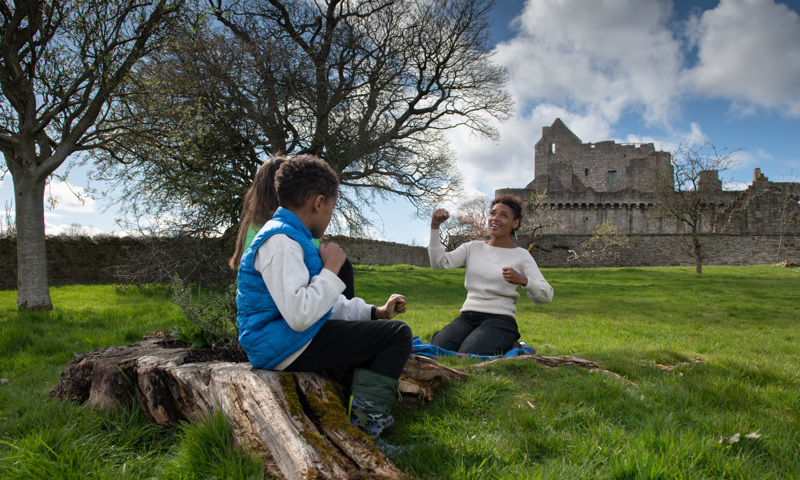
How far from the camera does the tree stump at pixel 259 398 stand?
1.90 metres

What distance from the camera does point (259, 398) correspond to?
83.3 inches

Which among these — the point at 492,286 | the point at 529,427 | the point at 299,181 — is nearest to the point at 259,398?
the point at 299,181

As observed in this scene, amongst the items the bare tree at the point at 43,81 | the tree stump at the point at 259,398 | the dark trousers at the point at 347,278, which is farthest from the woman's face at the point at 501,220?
the bare tree at the point at 43,81

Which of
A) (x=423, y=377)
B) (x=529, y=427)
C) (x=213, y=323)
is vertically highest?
(x=213, y=323)

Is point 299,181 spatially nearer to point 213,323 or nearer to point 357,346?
point 357,346

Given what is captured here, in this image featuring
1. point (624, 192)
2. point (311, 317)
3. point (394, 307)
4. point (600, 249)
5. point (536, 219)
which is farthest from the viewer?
point (624, 192)

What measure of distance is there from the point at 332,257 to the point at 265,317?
1.49ft

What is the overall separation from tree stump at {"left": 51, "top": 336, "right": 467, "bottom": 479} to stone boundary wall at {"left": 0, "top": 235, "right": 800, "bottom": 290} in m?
10.1

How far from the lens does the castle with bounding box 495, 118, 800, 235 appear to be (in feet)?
103

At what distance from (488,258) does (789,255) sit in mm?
33117

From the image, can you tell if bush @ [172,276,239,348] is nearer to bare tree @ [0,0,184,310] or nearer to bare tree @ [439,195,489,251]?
bare tree @ [0,0,184,310]

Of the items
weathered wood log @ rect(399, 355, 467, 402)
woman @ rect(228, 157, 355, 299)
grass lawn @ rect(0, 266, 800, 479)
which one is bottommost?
grass lawn @ rect(0, 266, 800, 479)

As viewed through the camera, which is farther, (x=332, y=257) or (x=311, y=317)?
(x=332, y=257)

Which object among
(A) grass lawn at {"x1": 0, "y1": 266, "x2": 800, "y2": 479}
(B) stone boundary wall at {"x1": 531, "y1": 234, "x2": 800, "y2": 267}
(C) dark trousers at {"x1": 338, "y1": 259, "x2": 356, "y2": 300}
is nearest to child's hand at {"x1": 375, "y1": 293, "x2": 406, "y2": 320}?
(A) grass lawn at {"x1": 0, "y1": 266, "x2": 800, "y2": 479}
